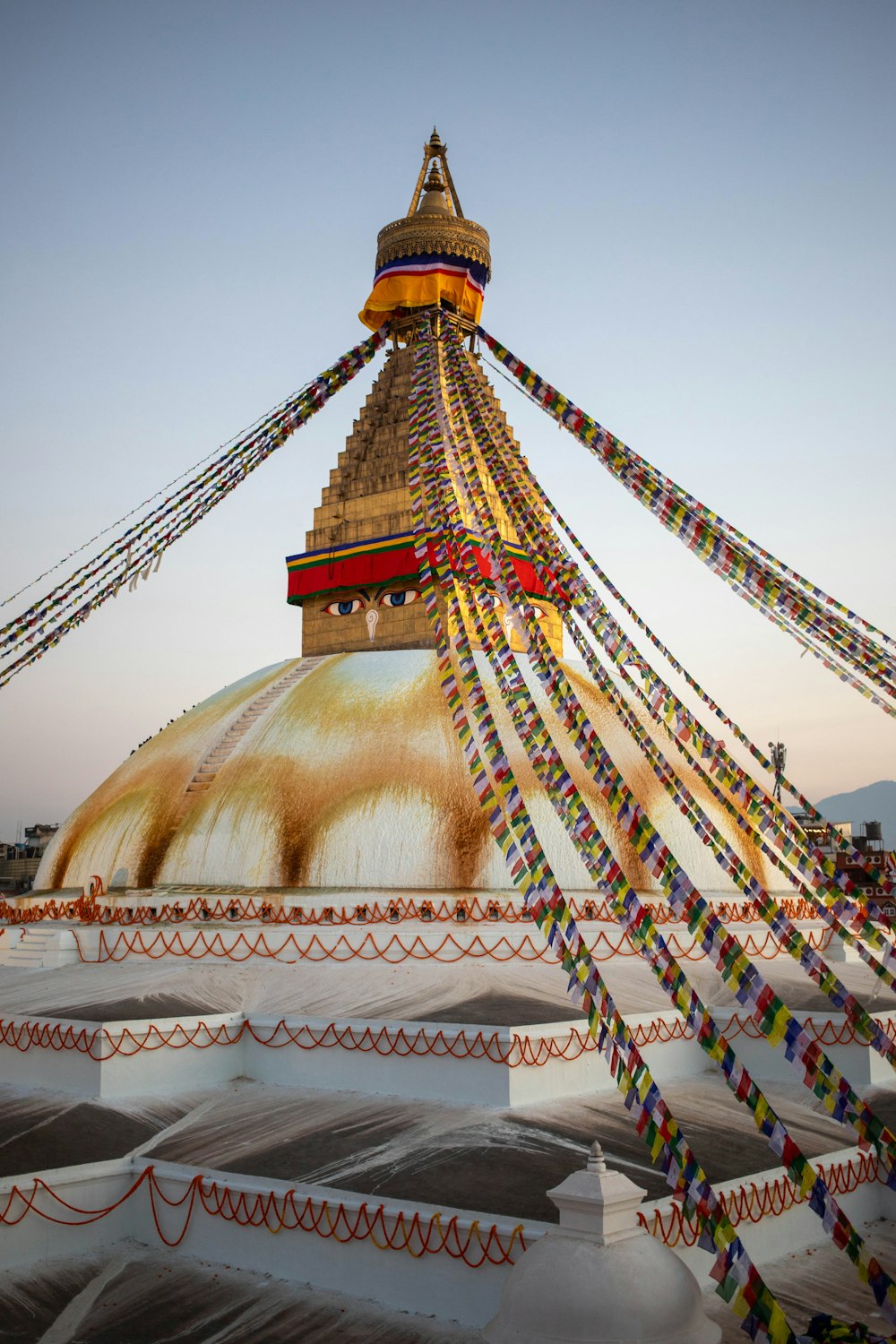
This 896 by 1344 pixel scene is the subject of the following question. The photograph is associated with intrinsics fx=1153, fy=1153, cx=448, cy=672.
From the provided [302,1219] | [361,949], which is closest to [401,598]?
[361,949]

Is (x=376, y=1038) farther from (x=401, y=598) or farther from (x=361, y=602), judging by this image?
(x=361, y=602)

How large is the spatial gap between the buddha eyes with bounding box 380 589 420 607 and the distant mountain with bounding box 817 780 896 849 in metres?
128

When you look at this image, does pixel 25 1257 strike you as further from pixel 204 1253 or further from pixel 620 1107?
pixel 620 1107

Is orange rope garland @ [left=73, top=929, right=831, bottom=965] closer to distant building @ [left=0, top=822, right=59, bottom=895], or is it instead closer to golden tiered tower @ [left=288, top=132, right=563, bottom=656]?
golden tiered tower @ [left=288, top=132, right=563, bottom=656]

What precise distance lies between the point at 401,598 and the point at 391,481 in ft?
4.85

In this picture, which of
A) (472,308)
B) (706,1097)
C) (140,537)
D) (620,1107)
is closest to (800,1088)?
(706,1097)

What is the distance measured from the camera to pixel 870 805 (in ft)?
509

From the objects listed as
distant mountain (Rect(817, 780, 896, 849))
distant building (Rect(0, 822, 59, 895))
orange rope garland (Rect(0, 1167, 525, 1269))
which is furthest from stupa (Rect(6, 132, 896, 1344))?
distant mountain (Rect(817, 780, 896, 849))

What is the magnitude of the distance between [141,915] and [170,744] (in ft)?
8.48

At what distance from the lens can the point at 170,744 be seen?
13.3 metres

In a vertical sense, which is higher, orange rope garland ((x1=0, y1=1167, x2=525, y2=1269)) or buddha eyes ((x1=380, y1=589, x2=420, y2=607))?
buddha eyes ((x1=380, y1=589, x2=420, y2=607))

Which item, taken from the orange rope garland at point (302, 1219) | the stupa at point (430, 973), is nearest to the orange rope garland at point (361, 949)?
the stupa at point (430, 973)

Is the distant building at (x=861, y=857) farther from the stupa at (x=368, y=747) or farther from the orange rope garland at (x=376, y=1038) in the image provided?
the stupa at (x=368, y=747)

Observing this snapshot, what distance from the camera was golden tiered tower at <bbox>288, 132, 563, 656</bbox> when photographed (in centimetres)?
1378
